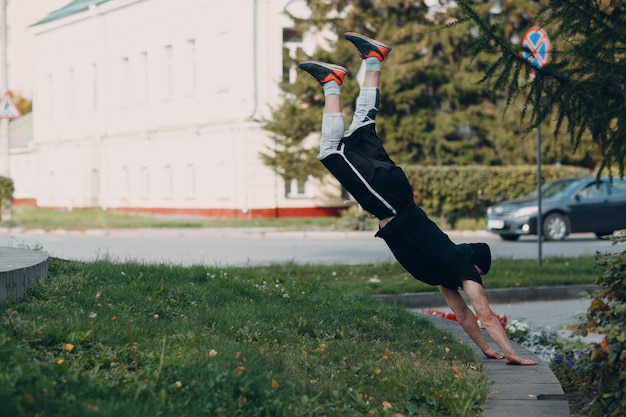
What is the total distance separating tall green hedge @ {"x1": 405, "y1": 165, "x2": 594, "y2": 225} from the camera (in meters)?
29.1

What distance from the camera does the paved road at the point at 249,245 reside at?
65.0 ft

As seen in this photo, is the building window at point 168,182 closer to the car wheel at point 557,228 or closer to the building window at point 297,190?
the building window at point 297,190

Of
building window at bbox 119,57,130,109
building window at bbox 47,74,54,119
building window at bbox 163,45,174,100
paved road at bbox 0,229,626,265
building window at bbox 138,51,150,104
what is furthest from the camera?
building window at bbox 47,74,54,119

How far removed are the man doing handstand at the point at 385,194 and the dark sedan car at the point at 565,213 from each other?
1824 centimetres

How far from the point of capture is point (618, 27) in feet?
32.1

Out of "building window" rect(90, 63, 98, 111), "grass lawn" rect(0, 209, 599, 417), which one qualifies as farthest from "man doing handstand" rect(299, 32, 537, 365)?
"building window" rect(90, 63, 98, 111)

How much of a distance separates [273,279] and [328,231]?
17562mm

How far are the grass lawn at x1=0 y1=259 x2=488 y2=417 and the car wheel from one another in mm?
17413

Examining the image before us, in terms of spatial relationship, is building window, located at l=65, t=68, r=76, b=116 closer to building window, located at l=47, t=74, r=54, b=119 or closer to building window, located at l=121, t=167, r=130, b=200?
building window, located at l=47, t=74, r=54, b=119

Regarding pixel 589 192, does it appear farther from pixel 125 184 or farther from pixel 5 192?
pixel 125 184

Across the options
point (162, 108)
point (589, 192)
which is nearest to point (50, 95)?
point (162, 108)

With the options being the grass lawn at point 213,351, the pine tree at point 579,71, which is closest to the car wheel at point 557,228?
the pine tree at point 579,71

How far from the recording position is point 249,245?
23641 mm

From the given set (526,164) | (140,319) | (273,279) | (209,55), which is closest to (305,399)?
(140,319)
